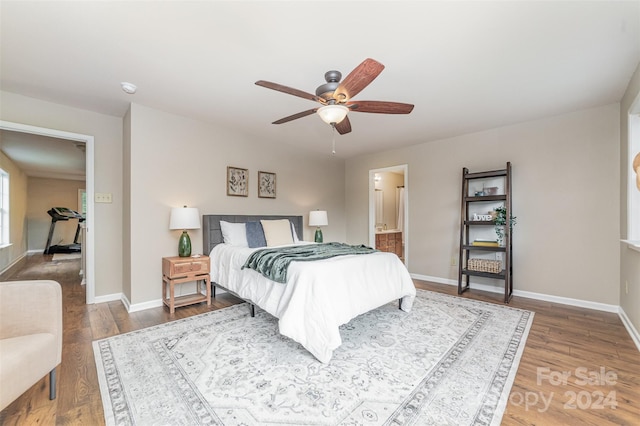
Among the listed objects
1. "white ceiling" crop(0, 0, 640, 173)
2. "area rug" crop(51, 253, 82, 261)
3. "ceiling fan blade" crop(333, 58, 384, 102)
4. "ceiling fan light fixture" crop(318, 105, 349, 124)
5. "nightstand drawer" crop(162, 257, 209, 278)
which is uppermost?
"white ceiling" crop(0, 0, 640, 173)

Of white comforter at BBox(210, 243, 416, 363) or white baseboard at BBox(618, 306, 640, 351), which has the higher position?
white comforter at BBox(210, 243, 416, 363)

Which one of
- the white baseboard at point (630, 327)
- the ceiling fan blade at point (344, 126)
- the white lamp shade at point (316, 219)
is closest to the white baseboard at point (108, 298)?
the white lamp shade at point (316, 219)

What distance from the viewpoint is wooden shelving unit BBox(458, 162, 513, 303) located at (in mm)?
3737

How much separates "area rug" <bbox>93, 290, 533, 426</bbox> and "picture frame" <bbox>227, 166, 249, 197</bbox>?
1.96 metres

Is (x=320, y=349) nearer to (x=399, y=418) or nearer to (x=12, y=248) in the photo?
(x=399, y=418)

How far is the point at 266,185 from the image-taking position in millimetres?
4695

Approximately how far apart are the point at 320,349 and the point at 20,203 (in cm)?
911

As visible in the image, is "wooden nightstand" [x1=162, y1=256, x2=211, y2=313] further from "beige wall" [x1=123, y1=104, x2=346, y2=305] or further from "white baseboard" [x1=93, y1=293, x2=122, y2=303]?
"white baseboard" [x1=93, y1=293, x2=122, y2=303]

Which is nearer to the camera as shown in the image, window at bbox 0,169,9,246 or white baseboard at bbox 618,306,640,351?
white baseboard at bbox 618,306,640,351

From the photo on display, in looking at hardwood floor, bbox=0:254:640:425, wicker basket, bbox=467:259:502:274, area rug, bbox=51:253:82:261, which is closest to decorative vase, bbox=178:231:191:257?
hardwood floor, bbox=0:254:640:425

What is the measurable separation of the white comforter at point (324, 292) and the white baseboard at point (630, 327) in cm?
187

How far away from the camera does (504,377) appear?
190 cm

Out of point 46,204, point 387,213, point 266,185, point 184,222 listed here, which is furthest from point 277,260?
point 46,204

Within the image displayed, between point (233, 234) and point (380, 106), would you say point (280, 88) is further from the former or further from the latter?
point (233, 234)
